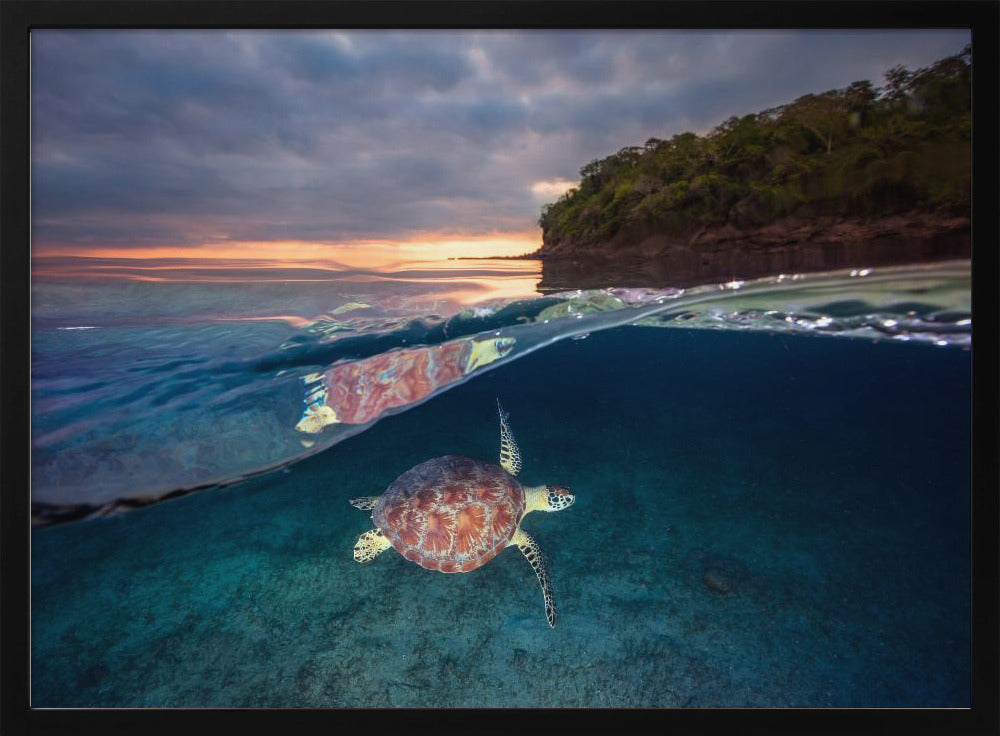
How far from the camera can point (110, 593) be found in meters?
3.58

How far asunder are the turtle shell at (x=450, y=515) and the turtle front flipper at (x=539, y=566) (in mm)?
109

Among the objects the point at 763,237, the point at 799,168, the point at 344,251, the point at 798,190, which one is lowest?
the point at 344,251

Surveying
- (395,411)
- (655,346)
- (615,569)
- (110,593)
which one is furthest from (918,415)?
(110,593)

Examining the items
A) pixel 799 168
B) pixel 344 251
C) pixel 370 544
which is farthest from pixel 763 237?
pixel 370 544

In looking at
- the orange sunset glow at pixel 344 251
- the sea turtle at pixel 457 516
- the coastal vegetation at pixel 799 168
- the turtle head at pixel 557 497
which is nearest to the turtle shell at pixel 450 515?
the sea turtle at pixel 457 516

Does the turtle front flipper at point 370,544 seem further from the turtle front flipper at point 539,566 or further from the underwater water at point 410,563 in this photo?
the turtle front flipper at point 539,566

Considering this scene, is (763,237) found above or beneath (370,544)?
above

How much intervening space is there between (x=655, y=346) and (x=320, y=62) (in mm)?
9374

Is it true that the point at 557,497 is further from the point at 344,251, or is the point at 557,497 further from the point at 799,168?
the point at 799,168

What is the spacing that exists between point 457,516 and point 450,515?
2.4 inches

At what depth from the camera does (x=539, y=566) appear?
3.27 metres

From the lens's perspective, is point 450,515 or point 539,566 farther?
point 450,515
